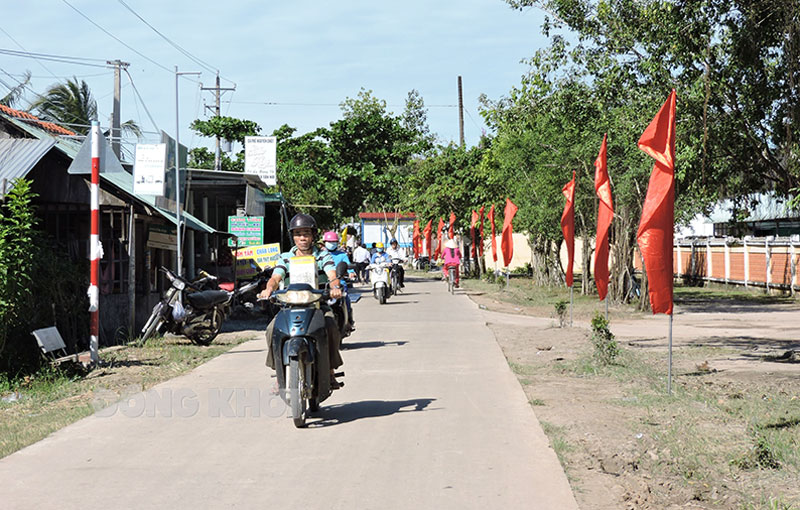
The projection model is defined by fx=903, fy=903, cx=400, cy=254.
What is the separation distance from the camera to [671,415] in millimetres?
8383

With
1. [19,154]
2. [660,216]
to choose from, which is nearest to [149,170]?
[19,154]

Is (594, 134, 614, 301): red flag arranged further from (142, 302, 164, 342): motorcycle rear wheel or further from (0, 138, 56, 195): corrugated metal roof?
(0, 138, 56, 195): corrugated metal roof

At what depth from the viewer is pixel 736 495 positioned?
570 centimetres

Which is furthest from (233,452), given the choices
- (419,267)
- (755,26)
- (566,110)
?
(419,267)

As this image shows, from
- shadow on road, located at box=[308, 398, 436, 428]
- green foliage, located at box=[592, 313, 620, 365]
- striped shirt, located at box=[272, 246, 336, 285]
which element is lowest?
shadow on road, located at box=[308, 398, 436, 428]

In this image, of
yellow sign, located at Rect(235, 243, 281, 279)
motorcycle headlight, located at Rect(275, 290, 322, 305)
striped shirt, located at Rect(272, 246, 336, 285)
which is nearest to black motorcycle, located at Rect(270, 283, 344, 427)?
motorcycle headlight, located at Rect(275, 290, 322, 305)

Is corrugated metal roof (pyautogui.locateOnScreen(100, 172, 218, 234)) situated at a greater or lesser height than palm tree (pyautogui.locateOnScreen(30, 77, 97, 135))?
lesser

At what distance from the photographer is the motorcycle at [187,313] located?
14523 millimetres

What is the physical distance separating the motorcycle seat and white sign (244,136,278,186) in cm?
1572

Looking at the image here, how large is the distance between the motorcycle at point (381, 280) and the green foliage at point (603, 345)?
44.4 ft

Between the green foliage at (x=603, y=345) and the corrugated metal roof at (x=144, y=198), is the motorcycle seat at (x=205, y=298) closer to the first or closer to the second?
the corrugated metal roof at (x=144, y=198)

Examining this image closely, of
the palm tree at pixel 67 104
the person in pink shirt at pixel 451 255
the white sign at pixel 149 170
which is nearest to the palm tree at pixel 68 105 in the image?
the palm tree at pixel 67 104

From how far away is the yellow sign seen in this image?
948 inches

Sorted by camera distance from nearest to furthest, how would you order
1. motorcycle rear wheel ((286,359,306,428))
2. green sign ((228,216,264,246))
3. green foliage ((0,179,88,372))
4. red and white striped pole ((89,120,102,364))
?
motorcycle rear wheel ((286,359,306,428)) → green foliage ((0,179,88,372)) → red and white striped pole ((89,120,102,364)) → green sign ((228,216,264,246))
